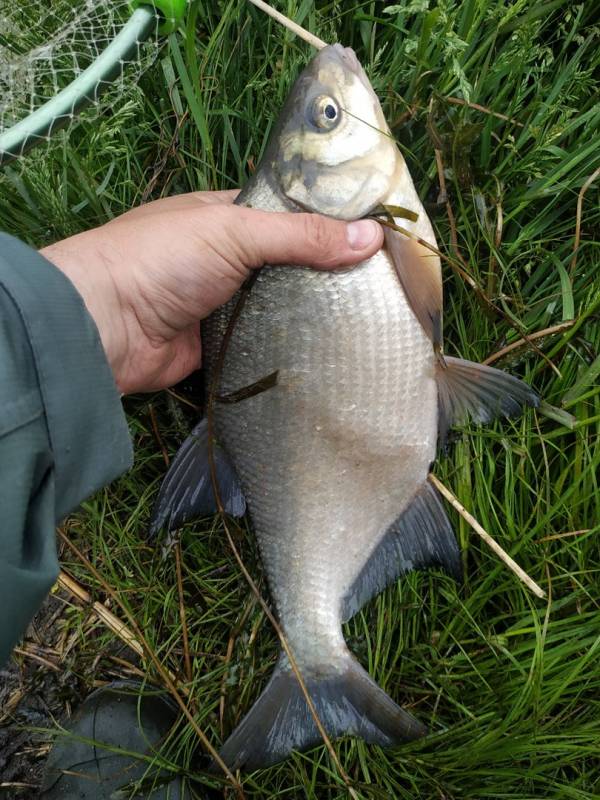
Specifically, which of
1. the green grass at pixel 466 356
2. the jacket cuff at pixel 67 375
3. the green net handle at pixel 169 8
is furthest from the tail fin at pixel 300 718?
→ the green net handle at pixel 169 8

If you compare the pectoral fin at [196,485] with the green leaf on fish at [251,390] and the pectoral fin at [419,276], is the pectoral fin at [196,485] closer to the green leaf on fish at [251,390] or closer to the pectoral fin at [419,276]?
the green leaf on fish at [251,390]

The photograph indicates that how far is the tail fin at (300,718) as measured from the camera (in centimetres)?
195

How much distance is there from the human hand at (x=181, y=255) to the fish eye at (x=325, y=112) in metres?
0.26

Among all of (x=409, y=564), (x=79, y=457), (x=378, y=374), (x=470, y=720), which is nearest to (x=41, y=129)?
(x=79, y=457)

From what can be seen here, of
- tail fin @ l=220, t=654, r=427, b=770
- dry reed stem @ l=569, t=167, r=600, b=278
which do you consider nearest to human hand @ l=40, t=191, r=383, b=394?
dry reed stem @ l=569, t=167, r=600, b=278

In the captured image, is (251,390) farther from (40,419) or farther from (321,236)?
(40,419)

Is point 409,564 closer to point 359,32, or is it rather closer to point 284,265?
point 284,265

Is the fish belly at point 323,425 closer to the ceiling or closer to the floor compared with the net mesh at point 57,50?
closer to the floor

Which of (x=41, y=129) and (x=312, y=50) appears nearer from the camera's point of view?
(x=41, y=129)

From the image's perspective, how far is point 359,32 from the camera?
2.20 metres

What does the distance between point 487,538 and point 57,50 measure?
214cm

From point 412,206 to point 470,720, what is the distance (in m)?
1.54

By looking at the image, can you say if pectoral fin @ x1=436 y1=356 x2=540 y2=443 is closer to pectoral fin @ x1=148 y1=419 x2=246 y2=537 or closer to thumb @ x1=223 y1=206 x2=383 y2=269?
thumb @ x1=223 y1=206 x2=383 y2=269

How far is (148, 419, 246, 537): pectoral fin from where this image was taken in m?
2.10
